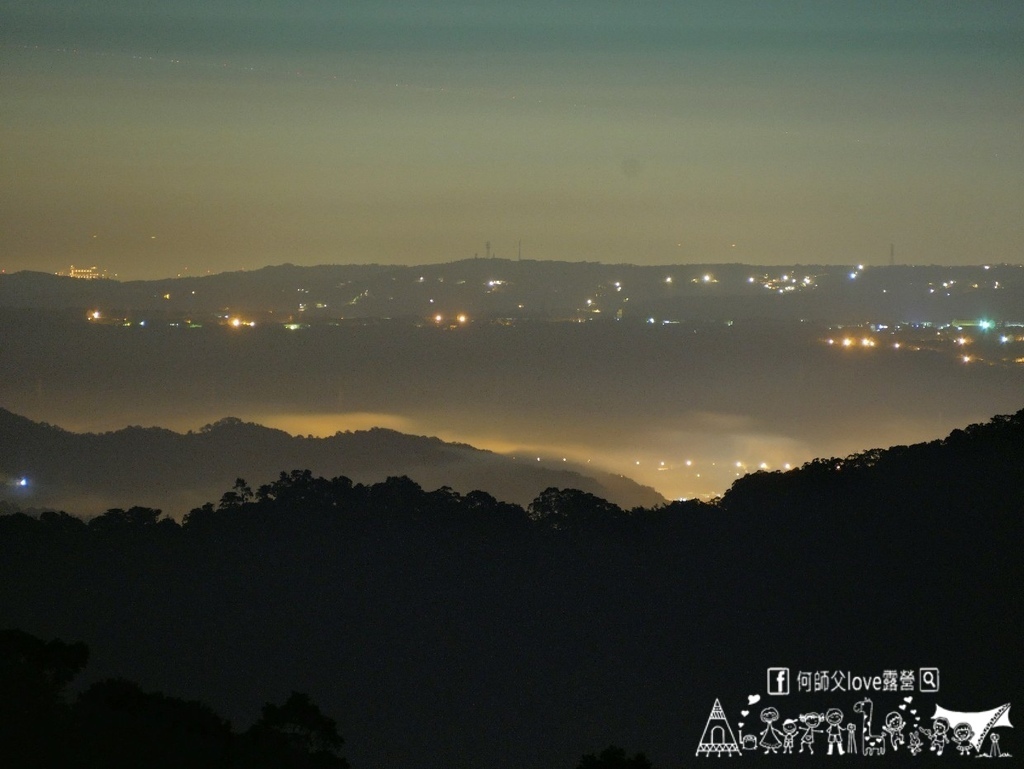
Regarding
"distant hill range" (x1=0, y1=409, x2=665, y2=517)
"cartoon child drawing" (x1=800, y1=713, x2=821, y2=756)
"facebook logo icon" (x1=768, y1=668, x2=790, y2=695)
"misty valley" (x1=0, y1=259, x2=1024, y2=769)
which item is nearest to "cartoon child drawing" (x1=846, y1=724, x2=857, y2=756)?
"cartoon child drawing" (x1=800, y1=713, x2=821, y2=756)

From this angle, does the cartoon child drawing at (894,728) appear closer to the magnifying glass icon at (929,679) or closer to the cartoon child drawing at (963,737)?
the cartoon child drawing at (963,737)

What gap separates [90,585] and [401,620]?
25.2 feet

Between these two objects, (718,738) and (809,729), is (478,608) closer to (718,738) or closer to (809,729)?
(718,738)

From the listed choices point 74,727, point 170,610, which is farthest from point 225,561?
point 74,727

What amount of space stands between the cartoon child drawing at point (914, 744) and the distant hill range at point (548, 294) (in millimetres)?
121856

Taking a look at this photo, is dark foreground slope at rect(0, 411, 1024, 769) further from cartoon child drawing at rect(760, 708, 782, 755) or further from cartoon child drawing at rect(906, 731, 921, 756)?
cartoon child drawing at rect(906, 731, 921, 756)

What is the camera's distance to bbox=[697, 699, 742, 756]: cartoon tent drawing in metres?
20.8

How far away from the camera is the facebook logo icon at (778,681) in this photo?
888 inches

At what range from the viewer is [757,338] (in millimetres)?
127188

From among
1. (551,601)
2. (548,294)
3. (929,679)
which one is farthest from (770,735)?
(548,294)

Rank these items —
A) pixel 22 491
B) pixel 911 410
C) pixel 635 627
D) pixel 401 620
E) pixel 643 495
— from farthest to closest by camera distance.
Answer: pixel 911 410
pixel 643 495
pixel 22 491
pixel 401 620
pixel 635 627

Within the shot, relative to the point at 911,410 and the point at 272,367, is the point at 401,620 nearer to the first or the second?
the point at 911,410

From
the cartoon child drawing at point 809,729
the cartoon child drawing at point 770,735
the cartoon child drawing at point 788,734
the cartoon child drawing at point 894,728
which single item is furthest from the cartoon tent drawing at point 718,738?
the cartoon child drawing at point 894,728

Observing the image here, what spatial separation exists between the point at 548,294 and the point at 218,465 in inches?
3904
